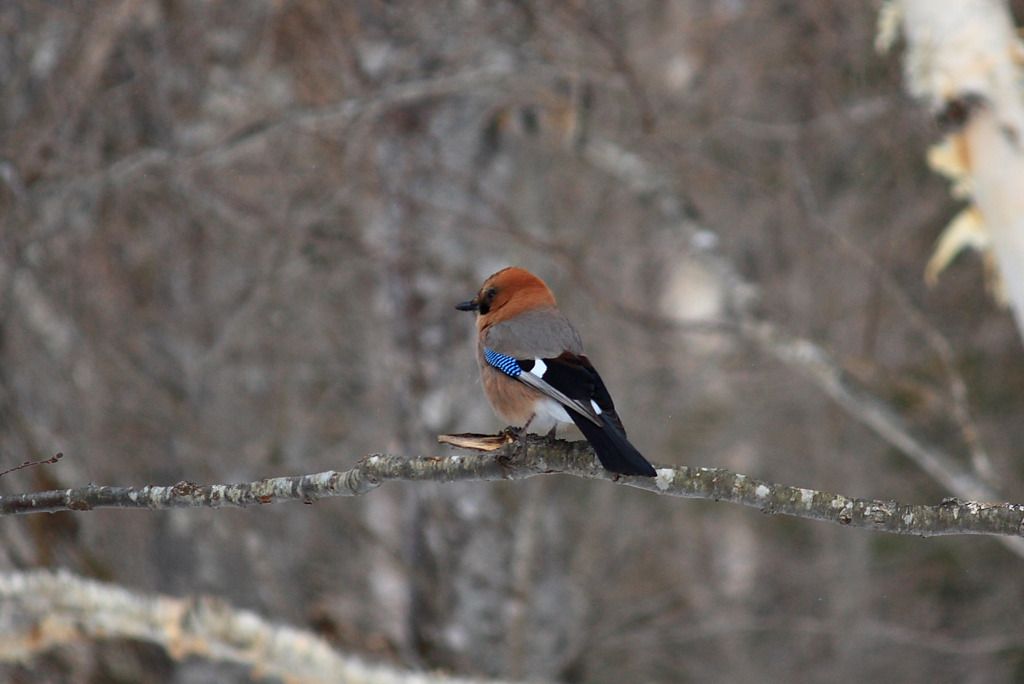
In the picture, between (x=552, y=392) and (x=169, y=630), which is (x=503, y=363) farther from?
(x=169, y=630)

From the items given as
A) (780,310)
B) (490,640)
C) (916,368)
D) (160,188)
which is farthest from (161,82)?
(916,368)

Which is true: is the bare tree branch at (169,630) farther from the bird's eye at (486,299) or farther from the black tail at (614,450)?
the black tail at (614,450)

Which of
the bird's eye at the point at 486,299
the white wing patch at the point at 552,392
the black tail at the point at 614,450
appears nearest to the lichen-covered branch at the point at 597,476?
the black tail at the point at 614,450

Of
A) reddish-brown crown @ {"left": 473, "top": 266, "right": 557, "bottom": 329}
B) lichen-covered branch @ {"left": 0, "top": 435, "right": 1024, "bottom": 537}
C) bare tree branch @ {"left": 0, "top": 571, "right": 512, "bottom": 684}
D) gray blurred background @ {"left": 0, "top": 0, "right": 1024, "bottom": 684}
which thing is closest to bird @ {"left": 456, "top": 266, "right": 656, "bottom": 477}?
reddish-brown crown @ {"left": 473, "top": 266, "right": 557, "bottom": 329}

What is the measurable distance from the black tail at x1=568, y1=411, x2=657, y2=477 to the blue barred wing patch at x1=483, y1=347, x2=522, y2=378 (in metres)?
0.43

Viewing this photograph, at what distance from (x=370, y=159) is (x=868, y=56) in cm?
359

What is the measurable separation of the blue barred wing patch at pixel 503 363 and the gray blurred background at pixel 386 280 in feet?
6.52

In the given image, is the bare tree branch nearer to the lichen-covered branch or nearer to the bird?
the bird

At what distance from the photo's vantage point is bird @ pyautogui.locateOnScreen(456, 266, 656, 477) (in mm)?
2615

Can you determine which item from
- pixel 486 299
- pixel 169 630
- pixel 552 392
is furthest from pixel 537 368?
pixel 169 630

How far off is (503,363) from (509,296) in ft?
1.50

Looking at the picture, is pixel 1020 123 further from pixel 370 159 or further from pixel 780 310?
pixel 780 310

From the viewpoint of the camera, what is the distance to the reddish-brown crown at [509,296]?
332 centimetres

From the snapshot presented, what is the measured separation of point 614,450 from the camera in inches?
91.7
